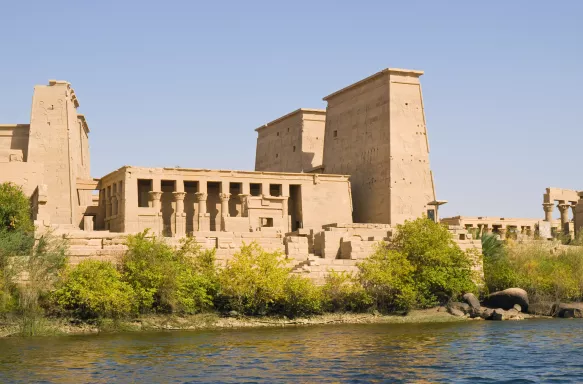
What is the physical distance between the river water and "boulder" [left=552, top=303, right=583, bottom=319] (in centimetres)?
619

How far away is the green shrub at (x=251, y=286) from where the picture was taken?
29781mm

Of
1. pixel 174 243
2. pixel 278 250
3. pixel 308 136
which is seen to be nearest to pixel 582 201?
pixel 308 136

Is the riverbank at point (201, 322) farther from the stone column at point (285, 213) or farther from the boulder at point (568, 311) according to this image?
the stone column at point (285, 213)

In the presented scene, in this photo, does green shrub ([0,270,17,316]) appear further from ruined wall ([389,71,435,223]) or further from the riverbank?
ruined wall ([389,71,435,223])

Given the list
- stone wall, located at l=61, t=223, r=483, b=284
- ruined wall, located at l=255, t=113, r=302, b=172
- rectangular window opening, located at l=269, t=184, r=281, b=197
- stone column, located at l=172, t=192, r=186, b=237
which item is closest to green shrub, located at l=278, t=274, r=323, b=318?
stone wall, located at l=61, t=223, r=483, b=284

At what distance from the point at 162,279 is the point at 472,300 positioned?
11.5m

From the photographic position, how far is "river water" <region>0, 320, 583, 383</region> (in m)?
18.4

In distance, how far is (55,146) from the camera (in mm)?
40031

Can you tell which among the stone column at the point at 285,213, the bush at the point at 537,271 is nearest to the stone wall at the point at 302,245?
the bush at the point at 537,271

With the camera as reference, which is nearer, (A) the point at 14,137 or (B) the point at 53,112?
(B) the point at 53,112

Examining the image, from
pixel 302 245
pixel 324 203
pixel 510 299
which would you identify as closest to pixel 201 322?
pixel 302 245

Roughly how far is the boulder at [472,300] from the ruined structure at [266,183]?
9.45ft

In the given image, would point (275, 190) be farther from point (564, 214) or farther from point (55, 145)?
point (564, 214)

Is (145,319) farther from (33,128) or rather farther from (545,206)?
(545,206)
